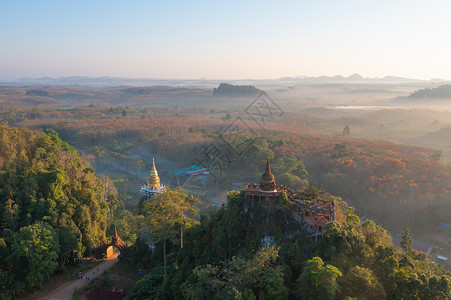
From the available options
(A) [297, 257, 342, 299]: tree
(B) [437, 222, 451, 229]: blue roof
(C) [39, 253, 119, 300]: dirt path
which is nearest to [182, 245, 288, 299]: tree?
(A) [297, 257, 342, 299]: tree

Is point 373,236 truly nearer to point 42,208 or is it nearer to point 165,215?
point 165,215

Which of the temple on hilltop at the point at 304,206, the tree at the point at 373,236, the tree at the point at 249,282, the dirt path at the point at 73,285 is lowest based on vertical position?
the dirt path at the point at 73,285

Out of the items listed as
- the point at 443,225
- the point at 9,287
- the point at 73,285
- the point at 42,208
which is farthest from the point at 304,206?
the point at 443,225

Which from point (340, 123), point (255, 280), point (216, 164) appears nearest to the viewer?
point (255, 280)

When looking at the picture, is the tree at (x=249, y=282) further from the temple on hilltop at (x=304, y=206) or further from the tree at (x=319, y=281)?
the temple on hilltop at (x=304, y=206)

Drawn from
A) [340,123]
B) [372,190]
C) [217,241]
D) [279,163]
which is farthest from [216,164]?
[340,123]

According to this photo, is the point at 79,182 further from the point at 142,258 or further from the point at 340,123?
the point at 340,123

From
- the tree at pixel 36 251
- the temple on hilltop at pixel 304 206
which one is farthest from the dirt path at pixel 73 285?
the temple on hilltop at pixel 304 206
